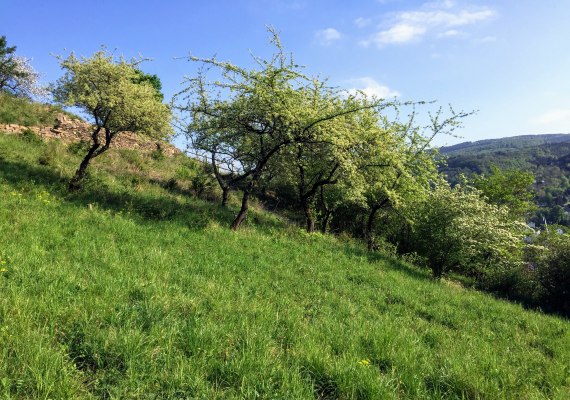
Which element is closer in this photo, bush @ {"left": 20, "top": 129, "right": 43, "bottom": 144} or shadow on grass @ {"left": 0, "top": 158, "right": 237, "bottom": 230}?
shadow on grass @ {"left": 0, "top": 158, "right": 237, "bottom": 230}

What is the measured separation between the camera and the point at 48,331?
15.5 feet

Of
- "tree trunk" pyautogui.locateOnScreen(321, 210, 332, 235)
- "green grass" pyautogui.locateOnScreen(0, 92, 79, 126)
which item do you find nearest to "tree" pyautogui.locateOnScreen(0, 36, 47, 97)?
"green grass" pyautogui.locateOnScreen(0, 92, 79, 126)

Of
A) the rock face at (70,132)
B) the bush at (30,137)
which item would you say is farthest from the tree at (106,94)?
the bush at (30,137)

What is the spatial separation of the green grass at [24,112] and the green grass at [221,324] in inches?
484

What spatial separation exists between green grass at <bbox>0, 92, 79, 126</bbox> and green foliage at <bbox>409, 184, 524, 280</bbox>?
87.1ft

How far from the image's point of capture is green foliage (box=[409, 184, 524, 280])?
18.0 meters

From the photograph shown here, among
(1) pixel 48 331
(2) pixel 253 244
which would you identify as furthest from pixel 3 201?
(1) pixel 48 331

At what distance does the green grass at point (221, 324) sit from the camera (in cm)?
433

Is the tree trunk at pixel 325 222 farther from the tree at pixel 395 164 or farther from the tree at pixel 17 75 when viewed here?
the tree at pixel 17 75

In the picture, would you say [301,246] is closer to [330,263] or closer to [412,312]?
[330,263]

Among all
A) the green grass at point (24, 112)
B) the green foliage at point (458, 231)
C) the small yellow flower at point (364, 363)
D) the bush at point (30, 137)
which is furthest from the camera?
the green grass at point (24, 112)

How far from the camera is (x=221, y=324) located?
19.5 ft

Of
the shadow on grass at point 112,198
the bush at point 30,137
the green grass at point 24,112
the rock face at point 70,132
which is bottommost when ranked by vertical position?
the shadow on grass at point 112,198

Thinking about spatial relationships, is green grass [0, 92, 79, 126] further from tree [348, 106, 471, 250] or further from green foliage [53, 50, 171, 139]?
tree [348, 106, 471, 250]
